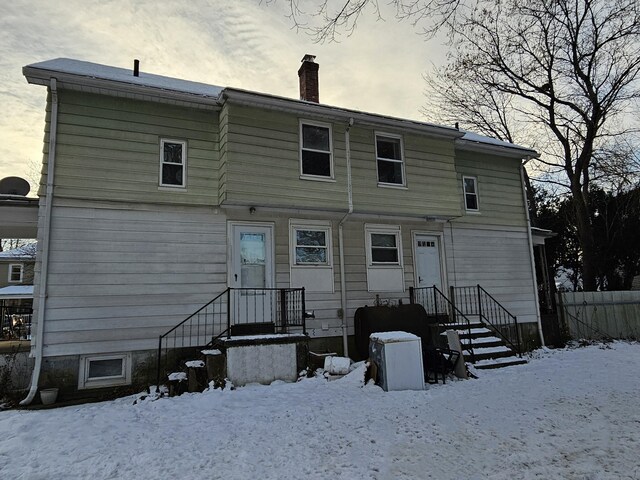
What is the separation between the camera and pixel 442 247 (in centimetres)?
1162

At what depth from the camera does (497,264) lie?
490 inches

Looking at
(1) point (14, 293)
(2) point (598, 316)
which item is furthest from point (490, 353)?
(1) point (14, 293)

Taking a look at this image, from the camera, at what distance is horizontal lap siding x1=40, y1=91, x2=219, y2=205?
325 inches

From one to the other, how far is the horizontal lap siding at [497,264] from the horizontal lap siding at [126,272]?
6.62 metres

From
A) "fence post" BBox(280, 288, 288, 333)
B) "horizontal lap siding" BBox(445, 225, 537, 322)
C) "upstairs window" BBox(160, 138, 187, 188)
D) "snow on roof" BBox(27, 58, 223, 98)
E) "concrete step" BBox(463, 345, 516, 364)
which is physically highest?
"snow on roof" BBox(27, 58, 223, 98)

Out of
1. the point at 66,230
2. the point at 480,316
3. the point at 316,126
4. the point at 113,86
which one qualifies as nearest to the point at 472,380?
the point at 480,316

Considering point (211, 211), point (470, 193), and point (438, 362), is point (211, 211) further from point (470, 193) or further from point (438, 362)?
point (470, 193)

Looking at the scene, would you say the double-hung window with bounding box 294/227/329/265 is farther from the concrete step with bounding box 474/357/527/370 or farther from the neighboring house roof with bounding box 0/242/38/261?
the neighboring house roof with bounding box 0/242/38/261

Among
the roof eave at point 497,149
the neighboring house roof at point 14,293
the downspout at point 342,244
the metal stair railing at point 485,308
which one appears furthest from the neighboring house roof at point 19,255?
the roof eave at point 497,149

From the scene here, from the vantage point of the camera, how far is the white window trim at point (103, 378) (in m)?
7.80

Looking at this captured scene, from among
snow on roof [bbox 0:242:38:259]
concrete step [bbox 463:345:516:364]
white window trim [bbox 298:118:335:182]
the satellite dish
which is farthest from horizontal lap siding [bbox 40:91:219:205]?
snow on roof [bbox 0:242:38:259]

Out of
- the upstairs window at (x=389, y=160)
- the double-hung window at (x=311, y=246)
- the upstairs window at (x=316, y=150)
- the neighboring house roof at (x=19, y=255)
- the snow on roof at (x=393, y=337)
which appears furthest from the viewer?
the neighboring house roof at (x=19, y=255)

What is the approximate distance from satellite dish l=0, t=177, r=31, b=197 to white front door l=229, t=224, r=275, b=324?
15.2ft

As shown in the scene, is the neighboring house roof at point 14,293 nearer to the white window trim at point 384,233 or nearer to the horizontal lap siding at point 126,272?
the horizontal lap siding at point 126,272
